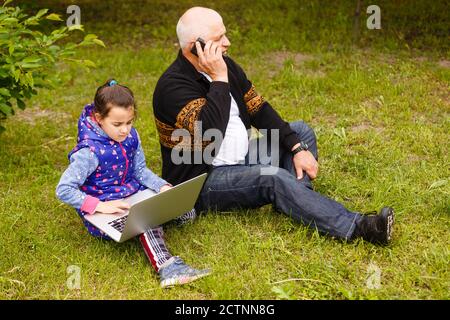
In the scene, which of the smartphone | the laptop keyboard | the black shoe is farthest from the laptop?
the black shoe

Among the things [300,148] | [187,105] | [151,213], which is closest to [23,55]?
[187,105]

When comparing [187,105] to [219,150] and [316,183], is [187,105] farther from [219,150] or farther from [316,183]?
[316,183]

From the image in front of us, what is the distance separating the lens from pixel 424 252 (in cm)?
346

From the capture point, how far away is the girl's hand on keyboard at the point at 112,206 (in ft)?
11.5

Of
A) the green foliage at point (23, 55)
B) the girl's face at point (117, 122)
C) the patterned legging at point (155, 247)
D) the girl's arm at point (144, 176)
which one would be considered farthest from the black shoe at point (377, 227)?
the green foliage at point (23, 55)

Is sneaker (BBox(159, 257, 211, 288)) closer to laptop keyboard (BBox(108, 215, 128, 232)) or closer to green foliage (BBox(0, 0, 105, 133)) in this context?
laptop keyboard (BBox(108, 215, 128, 232))

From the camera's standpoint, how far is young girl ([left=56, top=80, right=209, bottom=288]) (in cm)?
344

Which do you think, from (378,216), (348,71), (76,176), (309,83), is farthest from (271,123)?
(348,71)

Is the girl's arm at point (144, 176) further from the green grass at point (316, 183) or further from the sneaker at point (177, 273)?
the sneaker at point (177, 273)

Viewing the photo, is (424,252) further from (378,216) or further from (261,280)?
(261,280)

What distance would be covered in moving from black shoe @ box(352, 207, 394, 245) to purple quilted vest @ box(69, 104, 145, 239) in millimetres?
1342

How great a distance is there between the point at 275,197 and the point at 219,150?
48 cm

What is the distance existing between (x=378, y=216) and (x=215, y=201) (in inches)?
38.6

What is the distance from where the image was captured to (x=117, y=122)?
353 centimetres
